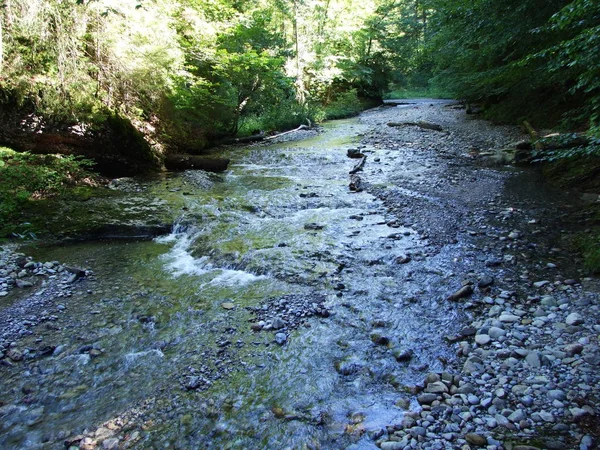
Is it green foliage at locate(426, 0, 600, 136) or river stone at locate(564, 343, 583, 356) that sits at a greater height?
green foliage at locate(426, 0, 600, 136)

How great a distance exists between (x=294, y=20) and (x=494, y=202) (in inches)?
794

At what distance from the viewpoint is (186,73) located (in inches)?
473

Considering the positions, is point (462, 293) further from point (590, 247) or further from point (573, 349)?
point (590, 247)

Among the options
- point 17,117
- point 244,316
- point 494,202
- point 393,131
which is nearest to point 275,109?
point 393,131

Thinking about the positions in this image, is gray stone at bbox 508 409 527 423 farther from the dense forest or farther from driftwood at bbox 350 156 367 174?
driftwood at bbox 350 156 367 174

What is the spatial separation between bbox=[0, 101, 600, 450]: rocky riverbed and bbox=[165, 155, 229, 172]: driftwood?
161 inches

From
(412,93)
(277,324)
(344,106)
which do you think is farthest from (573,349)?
(412,93)

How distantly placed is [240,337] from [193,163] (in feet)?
28.4

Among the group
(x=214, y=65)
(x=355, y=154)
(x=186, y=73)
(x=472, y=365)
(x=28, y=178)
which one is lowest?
(x=472, y=365)

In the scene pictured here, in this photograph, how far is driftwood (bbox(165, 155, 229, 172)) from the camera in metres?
11.7

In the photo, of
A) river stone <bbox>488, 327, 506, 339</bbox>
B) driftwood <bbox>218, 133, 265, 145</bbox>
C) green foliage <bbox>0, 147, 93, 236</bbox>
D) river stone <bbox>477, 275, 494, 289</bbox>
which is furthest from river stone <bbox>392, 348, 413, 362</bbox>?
driftwood <bbox>218, 133, 265, 145</bbox>

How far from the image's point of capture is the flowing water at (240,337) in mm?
3094

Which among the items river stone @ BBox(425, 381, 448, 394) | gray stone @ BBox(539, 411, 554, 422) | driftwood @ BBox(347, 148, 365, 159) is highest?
driftwood @ BBox(347, 148, 365, 159)

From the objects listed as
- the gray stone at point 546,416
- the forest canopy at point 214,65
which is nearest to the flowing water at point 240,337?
the gray stone at point 546,416
